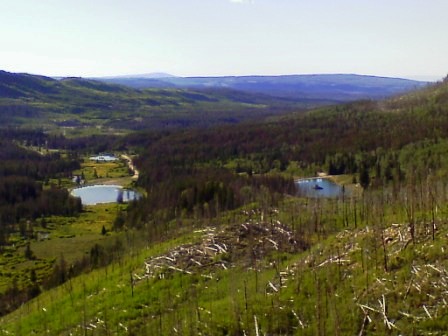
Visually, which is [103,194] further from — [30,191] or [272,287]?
[272,287]

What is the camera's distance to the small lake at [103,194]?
299 ft

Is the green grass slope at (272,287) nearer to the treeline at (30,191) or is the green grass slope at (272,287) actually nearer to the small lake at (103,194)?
the treeline at (30,191)

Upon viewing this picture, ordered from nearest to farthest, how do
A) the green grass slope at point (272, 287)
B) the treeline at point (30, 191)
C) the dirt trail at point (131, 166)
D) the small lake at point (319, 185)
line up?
the green grass slope at point (272, 287), the small lake at point (319, 185), the treeline at point (30, 191), the dirt trail at point (131, 166)

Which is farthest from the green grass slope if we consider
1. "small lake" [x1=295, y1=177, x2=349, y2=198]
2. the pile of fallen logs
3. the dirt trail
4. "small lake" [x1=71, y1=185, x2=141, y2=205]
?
the dirt trail

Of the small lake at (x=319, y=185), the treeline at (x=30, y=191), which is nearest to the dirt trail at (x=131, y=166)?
the treeline at (x=30, y=191)

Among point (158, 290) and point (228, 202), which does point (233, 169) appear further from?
point (158, 290)

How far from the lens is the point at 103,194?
9712 centimetres

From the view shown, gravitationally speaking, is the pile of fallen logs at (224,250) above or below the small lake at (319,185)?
above

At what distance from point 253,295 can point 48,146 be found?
147 metres

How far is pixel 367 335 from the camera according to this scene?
15984mm

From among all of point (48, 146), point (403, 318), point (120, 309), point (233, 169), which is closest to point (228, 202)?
point (120, 309)

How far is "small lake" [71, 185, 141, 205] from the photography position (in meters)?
91.2

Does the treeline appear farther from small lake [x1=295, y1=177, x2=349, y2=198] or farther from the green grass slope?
the green grass slope

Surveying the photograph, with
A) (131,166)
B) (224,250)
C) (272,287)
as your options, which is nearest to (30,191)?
(131,166)
